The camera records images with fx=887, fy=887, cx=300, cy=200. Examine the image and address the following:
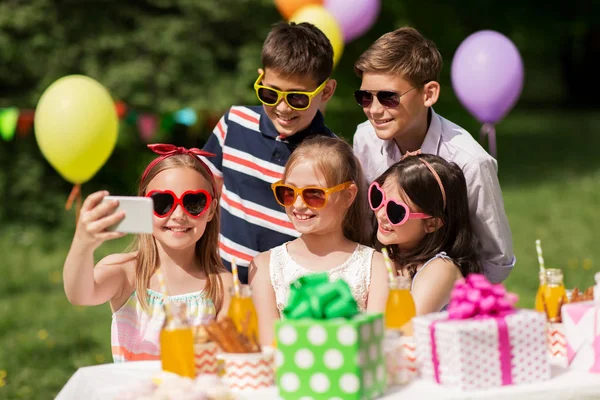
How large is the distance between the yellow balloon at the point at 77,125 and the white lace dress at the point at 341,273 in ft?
3.63

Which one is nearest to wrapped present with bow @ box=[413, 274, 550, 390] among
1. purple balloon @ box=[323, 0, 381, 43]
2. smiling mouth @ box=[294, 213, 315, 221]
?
smiling mouth @ box=[294, 213, 315, 221]

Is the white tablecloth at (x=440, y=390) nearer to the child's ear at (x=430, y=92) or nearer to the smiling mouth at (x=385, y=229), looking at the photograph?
the smiling mouth at (x=385, y=229)

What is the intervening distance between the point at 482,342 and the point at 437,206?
102cm

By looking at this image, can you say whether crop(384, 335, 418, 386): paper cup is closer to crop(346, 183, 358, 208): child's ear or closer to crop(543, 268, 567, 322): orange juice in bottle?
crop(543, 268, 567, 322): orange juice in bottle

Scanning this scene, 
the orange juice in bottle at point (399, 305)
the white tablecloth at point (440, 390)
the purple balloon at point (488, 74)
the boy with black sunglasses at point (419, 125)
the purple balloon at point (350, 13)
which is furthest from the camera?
the purple balloon at point (350, 13)

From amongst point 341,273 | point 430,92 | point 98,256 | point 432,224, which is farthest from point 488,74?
point 98,256

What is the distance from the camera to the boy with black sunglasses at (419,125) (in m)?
3.84

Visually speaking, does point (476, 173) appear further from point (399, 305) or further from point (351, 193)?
point (399, 305)

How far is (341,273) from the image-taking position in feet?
11.2

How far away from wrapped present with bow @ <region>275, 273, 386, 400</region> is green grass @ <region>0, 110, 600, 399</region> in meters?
3.76

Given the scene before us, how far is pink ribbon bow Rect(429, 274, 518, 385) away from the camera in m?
2.56

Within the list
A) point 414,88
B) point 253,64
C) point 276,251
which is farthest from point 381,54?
point 253,64

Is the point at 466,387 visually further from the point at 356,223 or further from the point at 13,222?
the point at 13,222

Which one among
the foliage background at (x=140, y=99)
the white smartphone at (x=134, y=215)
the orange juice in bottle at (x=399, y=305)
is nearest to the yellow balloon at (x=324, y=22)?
the foliage background at (x=140, y=99)
